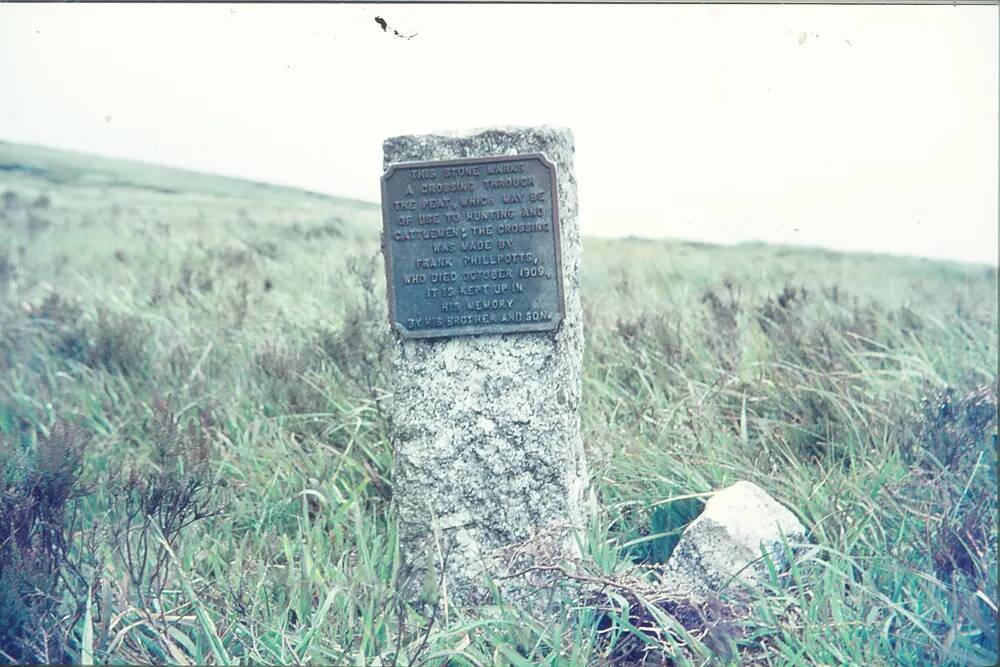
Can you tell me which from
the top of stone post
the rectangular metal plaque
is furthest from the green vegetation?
the top of stone post

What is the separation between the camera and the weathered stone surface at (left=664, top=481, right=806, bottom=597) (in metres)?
2.57

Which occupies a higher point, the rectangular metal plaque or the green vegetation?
the rectangular metal plaque

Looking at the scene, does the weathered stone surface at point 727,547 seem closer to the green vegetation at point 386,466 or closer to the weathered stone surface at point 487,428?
the green vegetation at point 386,466

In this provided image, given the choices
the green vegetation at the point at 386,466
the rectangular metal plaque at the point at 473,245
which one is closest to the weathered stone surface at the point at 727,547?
the green vegetation at the point at 386,466

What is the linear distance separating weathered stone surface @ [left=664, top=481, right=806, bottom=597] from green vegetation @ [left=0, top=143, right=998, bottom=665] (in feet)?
0.35

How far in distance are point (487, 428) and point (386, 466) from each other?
0.79 m

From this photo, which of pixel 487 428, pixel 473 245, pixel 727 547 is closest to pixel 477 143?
Answer: pixel 473 245

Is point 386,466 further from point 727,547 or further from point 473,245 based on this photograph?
point 727,547

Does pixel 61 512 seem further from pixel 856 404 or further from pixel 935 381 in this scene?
pixel 935 381

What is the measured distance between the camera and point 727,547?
258 centimetres

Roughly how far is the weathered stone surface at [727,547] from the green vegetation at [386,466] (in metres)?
0.11

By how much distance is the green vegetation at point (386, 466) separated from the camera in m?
2.37

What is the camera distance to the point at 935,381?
12.5 feet

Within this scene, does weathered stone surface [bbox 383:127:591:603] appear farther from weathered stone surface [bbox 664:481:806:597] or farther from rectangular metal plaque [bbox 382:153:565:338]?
weathered stone surface [bbox 664:481:806:597]
